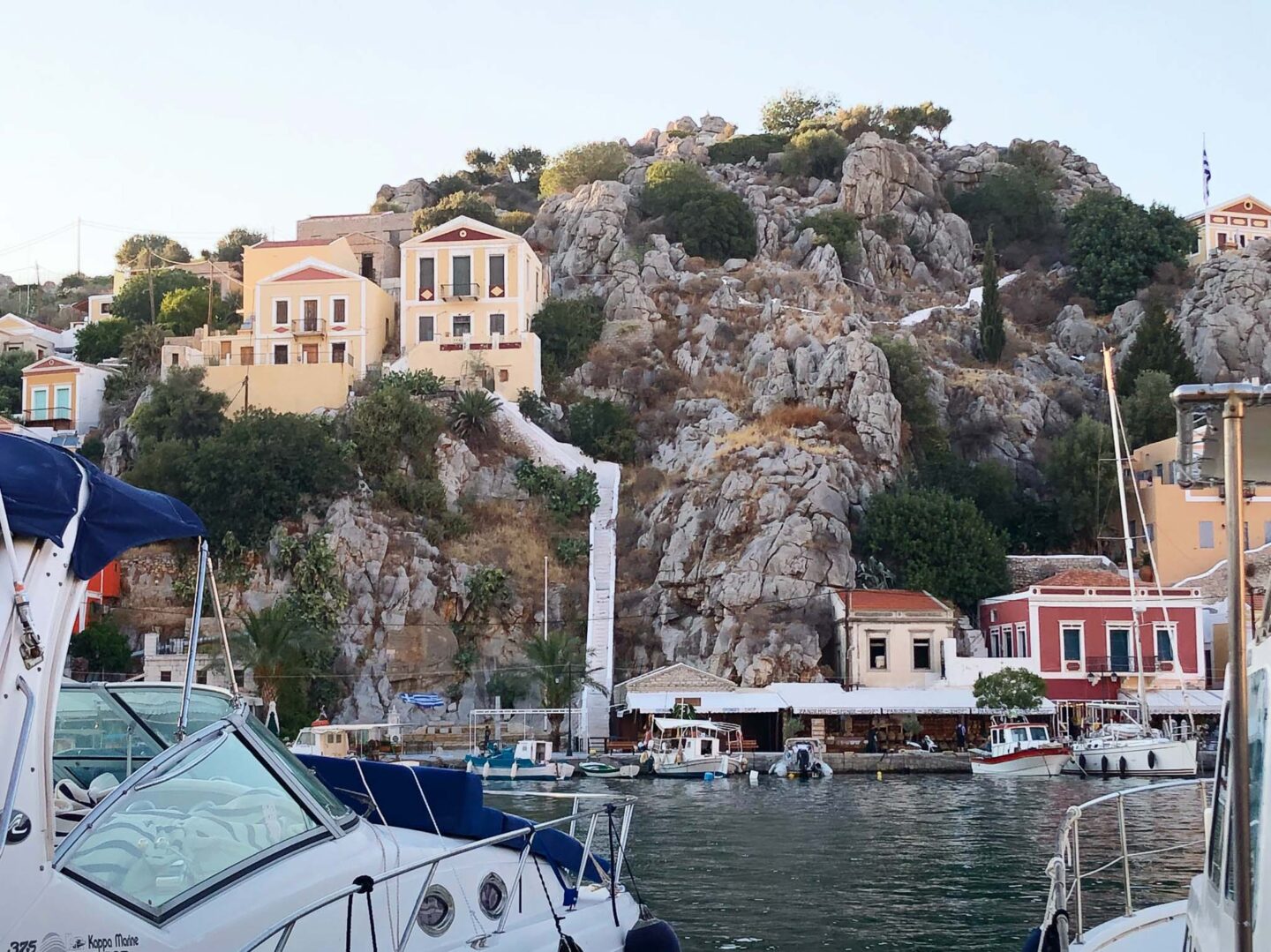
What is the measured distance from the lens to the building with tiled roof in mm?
59562

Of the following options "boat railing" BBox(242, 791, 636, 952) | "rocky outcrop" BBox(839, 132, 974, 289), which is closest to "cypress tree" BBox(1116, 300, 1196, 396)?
"rocky outcrop" BBox(839, 132, 974, 289)

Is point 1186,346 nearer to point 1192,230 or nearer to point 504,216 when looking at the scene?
point 1192,230

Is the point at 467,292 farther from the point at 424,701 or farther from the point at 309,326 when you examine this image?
the point at 424,701

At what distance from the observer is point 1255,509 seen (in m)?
68.6

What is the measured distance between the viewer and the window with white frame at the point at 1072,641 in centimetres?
6059

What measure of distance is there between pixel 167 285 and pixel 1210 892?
321ft

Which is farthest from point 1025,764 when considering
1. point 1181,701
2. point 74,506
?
point 74,506

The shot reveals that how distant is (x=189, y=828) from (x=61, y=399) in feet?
247

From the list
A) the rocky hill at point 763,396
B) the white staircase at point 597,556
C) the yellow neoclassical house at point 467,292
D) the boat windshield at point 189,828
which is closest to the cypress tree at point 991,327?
the rocky hill at point 763,396

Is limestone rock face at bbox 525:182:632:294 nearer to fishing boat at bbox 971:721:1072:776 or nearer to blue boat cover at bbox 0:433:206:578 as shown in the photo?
fishing boat at bbox 971:721:1072:776

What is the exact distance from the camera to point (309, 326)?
3017 inches

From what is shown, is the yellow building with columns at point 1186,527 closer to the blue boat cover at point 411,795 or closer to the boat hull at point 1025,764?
the boat hull at point 1025,764

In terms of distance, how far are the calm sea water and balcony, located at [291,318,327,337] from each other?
131 feet

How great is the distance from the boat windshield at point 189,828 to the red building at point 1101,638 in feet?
180
